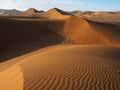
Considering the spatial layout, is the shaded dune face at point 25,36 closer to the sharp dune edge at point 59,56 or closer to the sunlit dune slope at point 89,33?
the sharp dune edge at point 59,56

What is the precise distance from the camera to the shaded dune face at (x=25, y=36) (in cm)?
2221

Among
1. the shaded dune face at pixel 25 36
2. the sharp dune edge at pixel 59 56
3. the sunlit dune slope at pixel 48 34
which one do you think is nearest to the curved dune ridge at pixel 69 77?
the sharp dune edge at pixel 59 56

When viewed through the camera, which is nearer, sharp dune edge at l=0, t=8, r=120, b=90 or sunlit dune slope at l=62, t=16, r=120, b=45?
sharp dune edge at l=0, t=8, r=120, b=90

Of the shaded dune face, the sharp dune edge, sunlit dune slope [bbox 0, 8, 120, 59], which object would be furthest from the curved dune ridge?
sunlit dune slope [bbox 0, 8, 120, 59]

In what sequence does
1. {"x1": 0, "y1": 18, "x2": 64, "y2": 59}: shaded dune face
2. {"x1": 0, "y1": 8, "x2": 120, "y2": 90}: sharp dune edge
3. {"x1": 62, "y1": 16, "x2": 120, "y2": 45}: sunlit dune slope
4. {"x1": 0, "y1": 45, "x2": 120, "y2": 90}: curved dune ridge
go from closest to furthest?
{"x1": 0, "y1": 45, "x2": 120, "y2": 90}: curved dune ridge < {"x1": 0, "y1": 8, "x2": 120, "y2": 90}: sharp dune edge < {"x1": 0, "y1": 18, "x2": 64, "y2": 59}: shaded dune face < {"x1": 62, "y1": 16, "x2": 120, "y2": 45}: sunlit dune slope

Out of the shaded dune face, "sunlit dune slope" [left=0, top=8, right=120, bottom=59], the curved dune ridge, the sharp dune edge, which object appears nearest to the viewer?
the curved dune ridge

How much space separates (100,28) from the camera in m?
27.8

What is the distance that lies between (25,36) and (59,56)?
1351cm

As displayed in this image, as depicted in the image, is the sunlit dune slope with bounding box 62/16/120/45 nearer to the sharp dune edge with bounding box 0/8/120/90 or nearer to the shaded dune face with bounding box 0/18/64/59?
the sharp dune edge with bounding box 0/8/120/90

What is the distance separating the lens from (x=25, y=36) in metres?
25.6

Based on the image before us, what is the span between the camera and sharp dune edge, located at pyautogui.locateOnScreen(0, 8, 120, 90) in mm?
7520

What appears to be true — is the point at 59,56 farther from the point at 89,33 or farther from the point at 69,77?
the point at 89,33

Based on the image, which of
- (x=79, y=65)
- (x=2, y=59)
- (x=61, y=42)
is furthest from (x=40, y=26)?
(x=79, y=65)

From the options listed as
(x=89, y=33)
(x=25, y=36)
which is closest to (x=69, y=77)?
(x=25, y=36)
